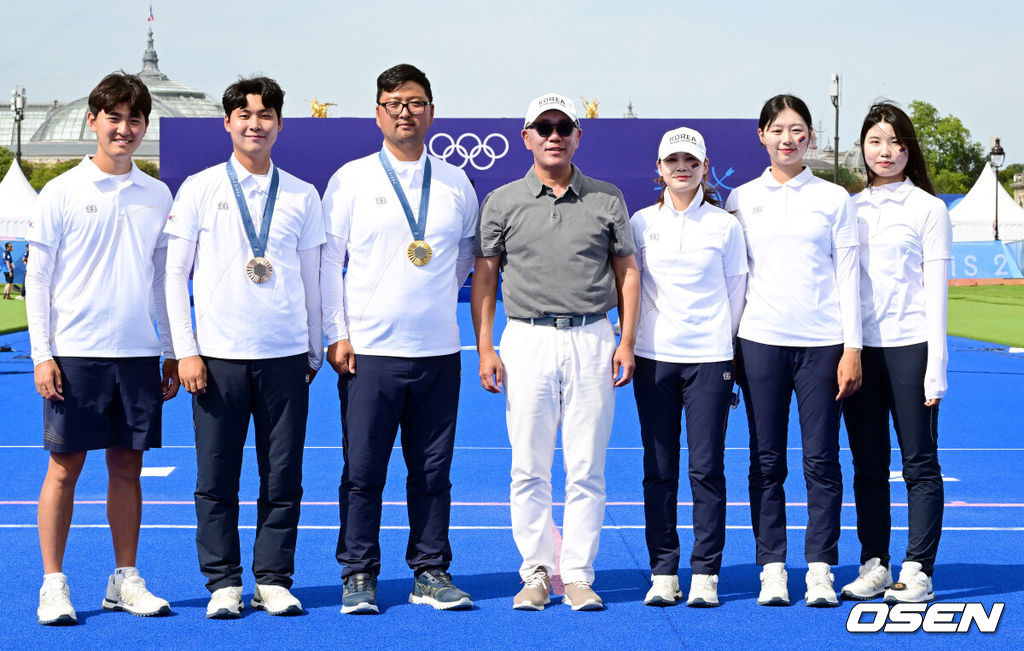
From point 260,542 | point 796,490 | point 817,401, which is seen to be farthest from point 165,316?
point 796,490

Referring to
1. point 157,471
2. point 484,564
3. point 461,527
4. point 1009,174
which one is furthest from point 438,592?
point 1009,174

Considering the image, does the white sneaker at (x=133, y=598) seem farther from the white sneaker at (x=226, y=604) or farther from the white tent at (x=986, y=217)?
the white tent at (x=986, y=217)

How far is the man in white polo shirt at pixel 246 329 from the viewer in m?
4.54

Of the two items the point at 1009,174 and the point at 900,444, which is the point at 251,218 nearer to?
the point at 900,444

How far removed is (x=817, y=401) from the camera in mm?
4770

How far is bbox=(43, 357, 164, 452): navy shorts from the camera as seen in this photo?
4.52m

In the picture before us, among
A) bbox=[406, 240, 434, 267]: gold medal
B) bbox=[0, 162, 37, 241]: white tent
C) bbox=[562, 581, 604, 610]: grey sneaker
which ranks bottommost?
bbox=[562, 581, 604, 610]: grey sneaker

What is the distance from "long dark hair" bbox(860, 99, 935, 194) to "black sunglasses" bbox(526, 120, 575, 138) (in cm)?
127

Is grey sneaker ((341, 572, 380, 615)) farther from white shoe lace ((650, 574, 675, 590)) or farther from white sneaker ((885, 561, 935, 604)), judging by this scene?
white sneaker ((885, 561, 935, 604))

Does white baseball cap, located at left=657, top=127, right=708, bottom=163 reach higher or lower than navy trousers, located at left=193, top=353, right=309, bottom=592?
higher

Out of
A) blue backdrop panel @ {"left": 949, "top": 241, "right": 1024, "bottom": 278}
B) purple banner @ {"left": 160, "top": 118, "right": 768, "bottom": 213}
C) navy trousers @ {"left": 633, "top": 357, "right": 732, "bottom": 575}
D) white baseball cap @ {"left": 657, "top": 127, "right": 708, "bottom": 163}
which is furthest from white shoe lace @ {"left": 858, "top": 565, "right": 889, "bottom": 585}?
blue backdrop panel @ {"left": 949, "top": 241, "right": 1024, "bottom": 278}

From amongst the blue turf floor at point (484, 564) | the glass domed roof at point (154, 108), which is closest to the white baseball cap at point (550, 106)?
the blue turf floor at point (484, 564)

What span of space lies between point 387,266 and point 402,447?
74 centimetres

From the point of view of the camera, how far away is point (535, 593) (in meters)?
4.68
